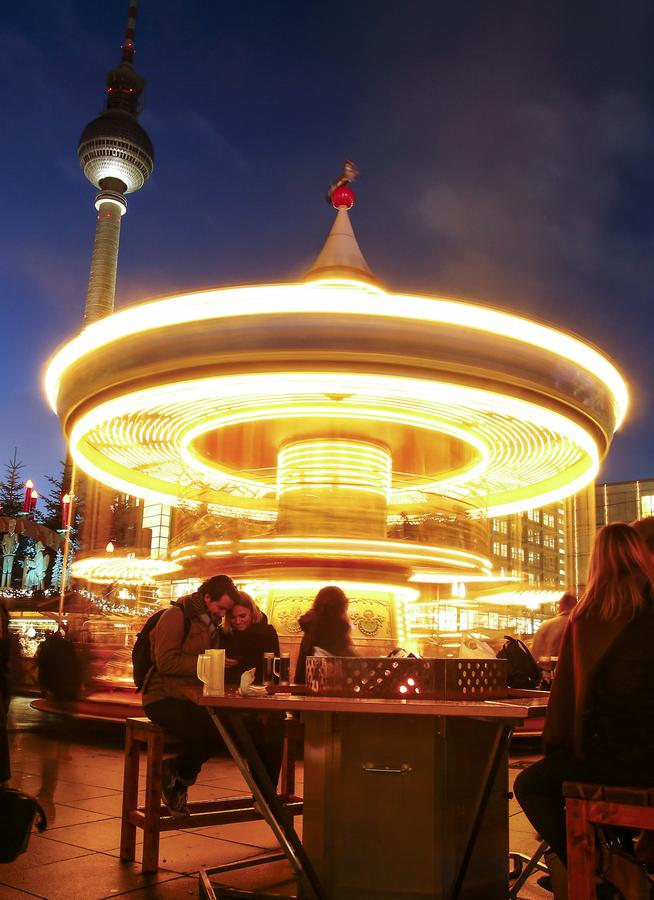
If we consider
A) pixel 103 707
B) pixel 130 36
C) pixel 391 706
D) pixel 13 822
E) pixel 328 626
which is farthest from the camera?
pixel 130 36

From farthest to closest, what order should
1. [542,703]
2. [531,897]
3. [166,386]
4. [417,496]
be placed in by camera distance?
1. [417,496]
2. [166,386]
3. [531,897]
4. [542,703]

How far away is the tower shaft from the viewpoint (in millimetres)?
87938

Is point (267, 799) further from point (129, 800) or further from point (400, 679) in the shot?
point (129, 800)

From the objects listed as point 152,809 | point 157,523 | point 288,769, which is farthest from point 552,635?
point 157,523

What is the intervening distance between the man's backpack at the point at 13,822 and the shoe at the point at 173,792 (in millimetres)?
1289

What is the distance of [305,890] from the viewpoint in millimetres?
3457

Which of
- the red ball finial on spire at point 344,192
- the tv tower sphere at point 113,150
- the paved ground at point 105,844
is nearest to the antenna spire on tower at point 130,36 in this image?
the tv tower sphere at point 113,150

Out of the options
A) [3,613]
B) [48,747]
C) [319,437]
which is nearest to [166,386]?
[319,437]

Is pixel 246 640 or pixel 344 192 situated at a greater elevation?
pixel 344 192

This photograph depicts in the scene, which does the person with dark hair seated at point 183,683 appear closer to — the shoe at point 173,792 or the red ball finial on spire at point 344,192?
the shoe at point 173,792

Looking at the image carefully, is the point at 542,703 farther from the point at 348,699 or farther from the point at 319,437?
the point at 319,437

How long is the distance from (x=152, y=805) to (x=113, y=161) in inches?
3873

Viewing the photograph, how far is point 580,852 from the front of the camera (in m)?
2.82

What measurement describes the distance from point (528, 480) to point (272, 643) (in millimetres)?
9643
